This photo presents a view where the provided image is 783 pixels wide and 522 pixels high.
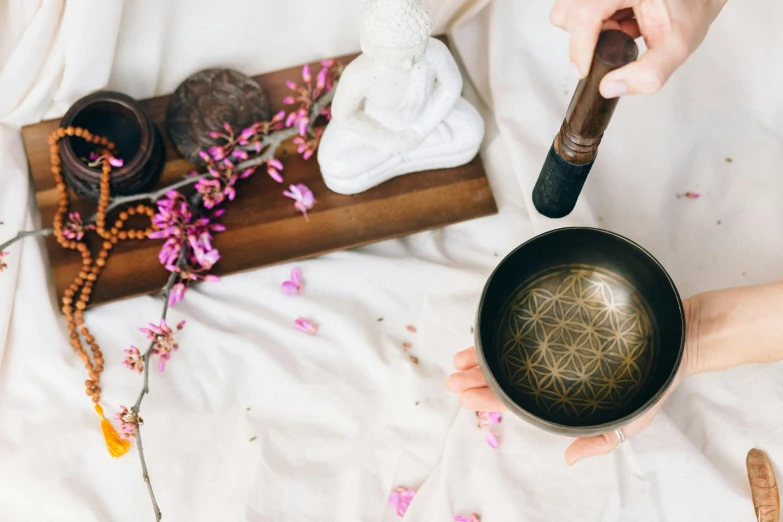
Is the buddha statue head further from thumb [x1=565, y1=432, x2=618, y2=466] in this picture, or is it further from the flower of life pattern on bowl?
thumb [x1=565, y1=432, x2=618, y2=466]

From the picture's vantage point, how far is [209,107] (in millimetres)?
979

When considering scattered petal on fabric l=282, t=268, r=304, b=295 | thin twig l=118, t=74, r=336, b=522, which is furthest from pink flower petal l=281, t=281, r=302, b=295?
thin twig l=118, t=74, r=336, b=522

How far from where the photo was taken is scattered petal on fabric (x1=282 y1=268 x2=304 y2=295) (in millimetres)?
958

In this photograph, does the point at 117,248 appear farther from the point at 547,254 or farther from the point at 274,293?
the point at 547,254

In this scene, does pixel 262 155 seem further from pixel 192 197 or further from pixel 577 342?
pixel 577 342

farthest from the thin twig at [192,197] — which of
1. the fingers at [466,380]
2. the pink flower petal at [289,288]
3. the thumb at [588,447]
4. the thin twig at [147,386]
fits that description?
the thumb at [588,447]

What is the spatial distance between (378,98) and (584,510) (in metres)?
0.58

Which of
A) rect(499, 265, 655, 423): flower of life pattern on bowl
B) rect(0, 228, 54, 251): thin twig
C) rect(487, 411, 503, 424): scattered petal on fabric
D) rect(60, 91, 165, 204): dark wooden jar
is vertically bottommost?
rect(487, 411, 503, 424): scattered petal on fabric

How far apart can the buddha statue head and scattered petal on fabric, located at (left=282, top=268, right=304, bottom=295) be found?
14.4 inches

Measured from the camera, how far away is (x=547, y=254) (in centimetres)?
84

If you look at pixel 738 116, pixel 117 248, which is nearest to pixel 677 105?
pixel 738 116

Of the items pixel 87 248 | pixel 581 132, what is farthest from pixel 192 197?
pixel 581 132

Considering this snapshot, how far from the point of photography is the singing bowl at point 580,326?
0.80 metres

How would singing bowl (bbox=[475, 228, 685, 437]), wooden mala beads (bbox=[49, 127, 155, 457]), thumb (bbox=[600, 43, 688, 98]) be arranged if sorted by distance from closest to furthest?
thumb (bbox=[600, 43, 688, 98])
singing bowl (bbox=[475, 228, 685, 437])
wooden mala beads (bbox=[49, 127, 155, 457])
